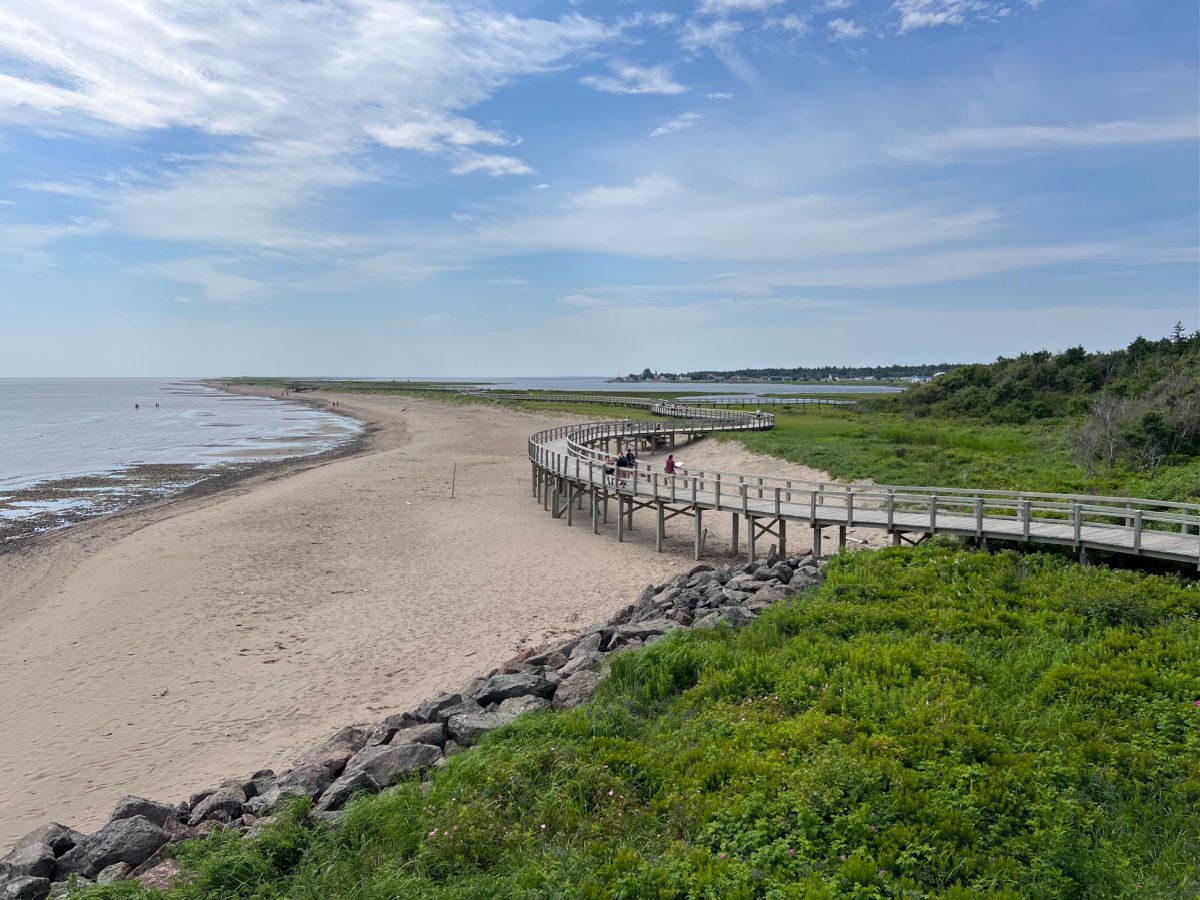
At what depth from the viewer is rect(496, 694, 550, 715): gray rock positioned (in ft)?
30.2

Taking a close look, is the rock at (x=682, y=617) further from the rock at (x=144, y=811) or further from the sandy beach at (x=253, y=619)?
the rock at (x=144, y=811)

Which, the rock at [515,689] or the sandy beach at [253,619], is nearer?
the rock at [515,689]

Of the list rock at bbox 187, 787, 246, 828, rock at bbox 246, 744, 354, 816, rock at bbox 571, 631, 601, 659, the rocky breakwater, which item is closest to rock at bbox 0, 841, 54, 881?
the rocky breakwater

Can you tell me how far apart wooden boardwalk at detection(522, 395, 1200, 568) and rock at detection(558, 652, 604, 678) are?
8.72 m

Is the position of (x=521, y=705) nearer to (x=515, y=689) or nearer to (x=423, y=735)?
(x=515, y=689)

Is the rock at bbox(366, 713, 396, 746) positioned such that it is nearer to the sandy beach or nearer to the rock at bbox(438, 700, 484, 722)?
the rock at bbox(438, 700, 484, 722)

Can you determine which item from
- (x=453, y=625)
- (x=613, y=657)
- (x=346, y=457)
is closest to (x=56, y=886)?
(x=613, y=657)

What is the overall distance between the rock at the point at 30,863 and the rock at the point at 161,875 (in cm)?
109

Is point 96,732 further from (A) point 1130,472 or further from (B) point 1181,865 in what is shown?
(A) point 1130,472

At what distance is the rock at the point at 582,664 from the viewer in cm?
1070

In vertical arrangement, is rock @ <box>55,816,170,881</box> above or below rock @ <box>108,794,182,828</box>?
above

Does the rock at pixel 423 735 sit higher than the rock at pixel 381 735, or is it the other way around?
the rock at pixel 423 735

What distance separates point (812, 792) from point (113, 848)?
6655mm

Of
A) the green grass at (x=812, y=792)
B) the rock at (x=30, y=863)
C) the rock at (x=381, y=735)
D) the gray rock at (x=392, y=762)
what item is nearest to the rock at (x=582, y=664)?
the green grass at (x=812, y=792)
